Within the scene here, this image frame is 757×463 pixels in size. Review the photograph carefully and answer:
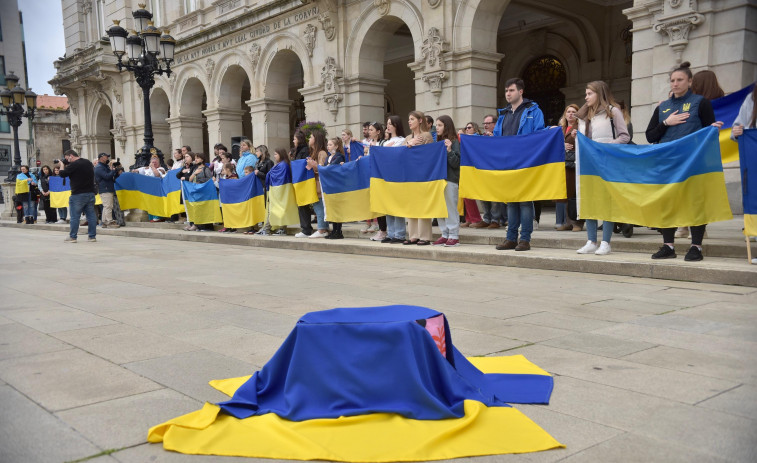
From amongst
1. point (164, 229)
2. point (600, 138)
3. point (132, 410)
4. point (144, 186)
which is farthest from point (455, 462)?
point (144, 186)

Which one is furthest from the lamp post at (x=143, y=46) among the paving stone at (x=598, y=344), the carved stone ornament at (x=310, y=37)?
the paving stone at (x=598, y=344)

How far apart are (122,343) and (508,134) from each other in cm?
654

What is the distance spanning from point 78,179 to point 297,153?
516cm

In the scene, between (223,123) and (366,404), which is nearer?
(366,404)

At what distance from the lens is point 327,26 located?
1867 centimetres

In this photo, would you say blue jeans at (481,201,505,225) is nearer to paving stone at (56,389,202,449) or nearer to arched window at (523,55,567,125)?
paving stone at (56,389,202,449)

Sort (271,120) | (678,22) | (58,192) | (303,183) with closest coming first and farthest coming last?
(678,22)
(303,183)
(58,192)
(271,120)

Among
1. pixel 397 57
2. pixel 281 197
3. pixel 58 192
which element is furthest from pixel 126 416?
pixel 397 57

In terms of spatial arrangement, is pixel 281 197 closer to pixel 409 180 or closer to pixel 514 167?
pixel 409 180

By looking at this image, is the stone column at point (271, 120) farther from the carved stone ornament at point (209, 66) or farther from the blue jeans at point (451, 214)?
the blue jeans at point (451, 214)

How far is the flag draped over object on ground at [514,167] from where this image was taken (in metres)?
8.59

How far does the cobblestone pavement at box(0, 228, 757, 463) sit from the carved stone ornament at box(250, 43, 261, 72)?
14822 mm

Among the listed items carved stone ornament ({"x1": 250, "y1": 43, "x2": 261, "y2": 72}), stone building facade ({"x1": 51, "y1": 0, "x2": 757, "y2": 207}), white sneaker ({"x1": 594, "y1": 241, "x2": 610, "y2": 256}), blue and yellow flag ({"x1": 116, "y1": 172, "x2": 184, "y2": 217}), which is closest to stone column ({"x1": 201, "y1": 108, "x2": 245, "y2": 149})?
stone building facade ({"x1": 51, "y1": 0, "x2": 757, "y2": 207})

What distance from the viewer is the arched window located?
20.7 m
